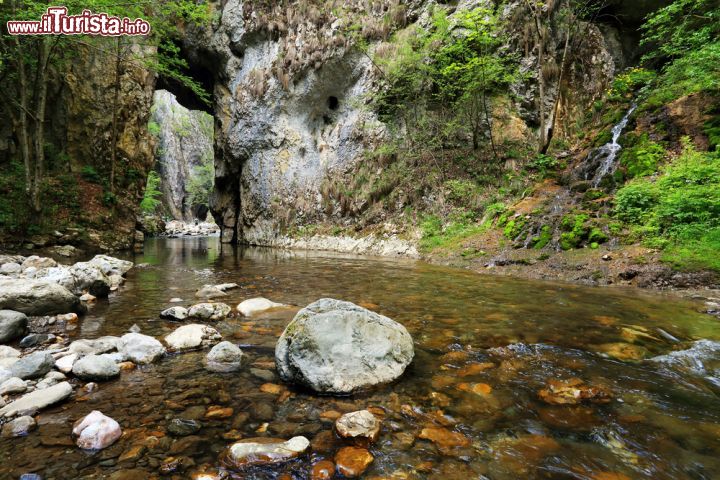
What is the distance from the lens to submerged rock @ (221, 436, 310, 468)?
1.71 metres

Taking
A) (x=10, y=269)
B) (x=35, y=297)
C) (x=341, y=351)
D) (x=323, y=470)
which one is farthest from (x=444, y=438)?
(x=10, y=269)

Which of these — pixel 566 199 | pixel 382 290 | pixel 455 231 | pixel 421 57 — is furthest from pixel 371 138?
pixel 382 290

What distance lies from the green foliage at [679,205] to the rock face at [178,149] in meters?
46.2

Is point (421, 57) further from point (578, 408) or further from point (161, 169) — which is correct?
point (161, 169)

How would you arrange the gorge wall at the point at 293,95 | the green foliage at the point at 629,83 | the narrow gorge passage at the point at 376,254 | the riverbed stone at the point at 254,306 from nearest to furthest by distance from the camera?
the narrow gorge passage at the point at 376,254
the riverbed stone at the point at 254,306
the green foliage at the point at 629,83
the gorge wall at the point at 293,95

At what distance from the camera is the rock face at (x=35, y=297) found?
3.88 meters

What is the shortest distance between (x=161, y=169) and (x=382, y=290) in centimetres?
4921

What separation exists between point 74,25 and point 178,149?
45.2m

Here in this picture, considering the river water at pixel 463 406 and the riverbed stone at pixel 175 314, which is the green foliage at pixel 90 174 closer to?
the river water at pixel 463 406

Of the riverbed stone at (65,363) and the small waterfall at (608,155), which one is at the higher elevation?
the small waterfall at (608,155)

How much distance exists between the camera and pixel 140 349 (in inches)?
117

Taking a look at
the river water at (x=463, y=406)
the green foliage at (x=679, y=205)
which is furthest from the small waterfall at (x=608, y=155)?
the river water at (x=463, y=406)

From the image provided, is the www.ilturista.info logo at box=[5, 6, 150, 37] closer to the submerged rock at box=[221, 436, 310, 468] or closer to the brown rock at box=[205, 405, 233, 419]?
the brown rock at box=[205, 405, 233, 419]

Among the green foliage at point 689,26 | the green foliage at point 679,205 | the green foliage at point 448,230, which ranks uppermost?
the green foliage at point 689,26
